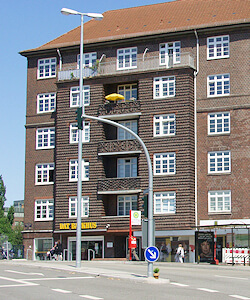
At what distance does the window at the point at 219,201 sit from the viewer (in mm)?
48875

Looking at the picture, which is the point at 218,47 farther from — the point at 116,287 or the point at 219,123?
the point at 116,287

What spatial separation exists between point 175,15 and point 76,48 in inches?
351

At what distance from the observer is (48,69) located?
5741cm

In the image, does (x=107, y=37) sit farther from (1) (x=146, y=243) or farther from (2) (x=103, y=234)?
(1) (x=146, y=243)

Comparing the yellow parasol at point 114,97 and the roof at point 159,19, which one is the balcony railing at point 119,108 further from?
the roof at point 159,19

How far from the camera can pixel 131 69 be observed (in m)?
53.1

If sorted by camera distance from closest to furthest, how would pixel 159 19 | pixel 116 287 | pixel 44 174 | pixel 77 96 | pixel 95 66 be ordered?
1. pixel 116 287
2. pixel 95 66
3. pixel 77 96
4. pixel 44 174
5. pixel 159 19

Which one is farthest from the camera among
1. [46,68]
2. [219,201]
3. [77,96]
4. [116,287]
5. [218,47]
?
[46,68]

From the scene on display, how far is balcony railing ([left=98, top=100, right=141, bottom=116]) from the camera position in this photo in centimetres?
5209

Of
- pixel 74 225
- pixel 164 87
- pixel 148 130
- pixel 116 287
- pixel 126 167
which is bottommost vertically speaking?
pixel 116 287

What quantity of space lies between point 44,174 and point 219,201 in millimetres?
15579

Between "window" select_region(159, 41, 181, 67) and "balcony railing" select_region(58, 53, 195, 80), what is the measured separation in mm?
63

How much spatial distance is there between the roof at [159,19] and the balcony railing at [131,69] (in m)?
2.04

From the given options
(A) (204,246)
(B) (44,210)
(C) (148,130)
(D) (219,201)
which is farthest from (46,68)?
(A) (204,246)
